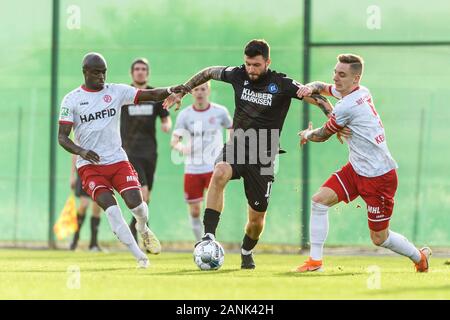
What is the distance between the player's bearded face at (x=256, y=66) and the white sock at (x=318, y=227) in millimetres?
1380

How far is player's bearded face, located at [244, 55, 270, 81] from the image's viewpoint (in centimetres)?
1161

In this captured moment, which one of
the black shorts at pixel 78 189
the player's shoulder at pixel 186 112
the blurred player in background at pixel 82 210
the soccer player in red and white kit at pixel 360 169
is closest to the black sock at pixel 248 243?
the soccer player in red and white kit at pixel 360 169

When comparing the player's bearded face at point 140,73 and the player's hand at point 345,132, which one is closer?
the player's hand at point 345,132

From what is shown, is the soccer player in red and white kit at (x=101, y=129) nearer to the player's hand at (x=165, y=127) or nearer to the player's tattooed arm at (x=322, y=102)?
the player's tattooed arm at (x=322, y=102)

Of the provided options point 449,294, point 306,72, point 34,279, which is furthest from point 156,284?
point 306,72

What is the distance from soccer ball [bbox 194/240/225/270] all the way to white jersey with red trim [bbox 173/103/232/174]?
194 inches

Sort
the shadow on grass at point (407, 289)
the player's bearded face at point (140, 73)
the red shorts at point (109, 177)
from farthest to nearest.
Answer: the player's bearded face at point (140, 73), the red shorts at point (109, 177), the shadow on grass at point (407, 289)

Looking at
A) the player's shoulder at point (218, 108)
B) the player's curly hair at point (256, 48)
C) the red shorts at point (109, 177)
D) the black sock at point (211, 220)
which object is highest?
the player's curly hair at point (256, 48)

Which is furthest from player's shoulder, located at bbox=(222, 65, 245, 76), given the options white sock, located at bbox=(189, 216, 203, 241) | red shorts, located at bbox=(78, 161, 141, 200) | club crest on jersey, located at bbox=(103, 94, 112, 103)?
white sock, located at bbox=(189, 216, 203, 241)

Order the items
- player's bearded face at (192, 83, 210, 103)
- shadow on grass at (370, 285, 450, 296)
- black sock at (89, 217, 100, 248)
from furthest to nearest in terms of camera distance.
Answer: black sock at (89, 217, 100, 248) → player's bearded face at (192, 83, 210, 103) → shadow on grass at (370, 285, 450, 296)

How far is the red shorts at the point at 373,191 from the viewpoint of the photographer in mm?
11406

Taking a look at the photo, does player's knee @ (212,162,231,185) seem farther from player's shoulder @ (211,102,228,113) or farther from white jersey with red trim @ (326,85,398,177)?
player's shoulder @ (211,102,228,113)
